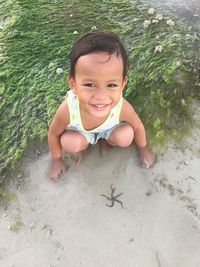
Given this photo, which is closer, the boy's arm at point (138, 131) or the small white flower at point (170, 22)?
the boy's arm at point (138, 131)

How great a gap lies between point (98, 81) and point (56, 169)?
3.15ft

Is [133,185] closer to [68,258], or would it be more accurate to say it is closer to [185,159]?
[185,159]

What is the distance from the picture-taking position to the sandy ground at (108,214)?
292cm

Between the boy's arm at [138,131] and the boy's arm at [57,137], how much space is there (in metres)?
0.38

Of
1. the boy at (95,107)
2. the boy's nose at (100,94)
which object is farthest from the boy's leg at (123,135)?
the boy's nose at (100,94)

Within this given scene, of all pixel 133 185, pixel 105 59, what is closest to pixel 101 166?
pixel 133 185

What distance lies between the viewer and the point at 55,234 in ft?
9.92

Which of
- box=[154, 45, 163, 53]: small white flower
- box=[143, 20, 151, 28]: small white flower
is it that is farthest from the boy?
box=[143, 20, 151, 28]: small white flower

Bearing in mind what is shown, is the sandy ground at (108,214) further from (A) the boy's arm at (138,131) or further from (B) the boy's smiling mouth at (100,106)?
(B) the boy's smiling mouth at (100,106)

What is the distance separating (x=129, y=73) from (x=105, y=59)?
4.25ft

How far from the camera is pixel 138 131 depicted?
314 cm

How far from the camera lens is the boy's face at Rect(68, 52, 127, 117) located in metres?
2.49

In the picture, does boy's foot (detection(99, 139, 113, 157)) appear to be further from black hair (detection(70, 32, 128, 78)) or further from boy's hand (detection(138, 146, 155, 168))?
black hair (detection(70, 32, 128, 78))

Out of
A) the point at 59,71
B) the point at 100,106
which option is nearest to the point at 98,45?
the point at 100,106
